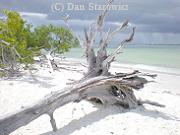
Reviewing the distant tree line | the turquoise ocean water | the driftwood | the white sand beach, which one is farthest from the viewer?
the turquoise ocean water

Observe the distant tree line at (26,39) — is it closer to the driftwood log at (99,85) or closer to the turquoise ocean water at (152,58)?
the turquoise ocean water at (152,58)

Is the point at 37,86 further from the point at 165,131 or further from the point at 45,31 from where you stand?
the point at 45,31

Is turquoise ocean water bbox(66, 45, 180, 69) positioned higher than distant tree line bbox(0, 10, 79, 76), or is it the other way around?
distant tree line bbox(0, 10, 79, 76)

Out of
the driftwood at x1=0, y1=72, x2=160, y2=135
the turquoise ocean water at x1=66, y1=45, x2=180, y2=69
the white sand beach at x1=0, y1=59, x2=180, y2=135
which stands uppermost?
the driftwood at x1=0, y1=72, x2=160, y2=135

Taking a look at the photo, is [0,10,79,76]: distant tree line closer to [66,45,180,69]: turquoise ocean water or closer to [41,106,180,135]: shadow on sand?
[66,45,180,69]: turquoise ocean water

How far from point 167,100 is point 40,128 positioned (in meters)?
3.59

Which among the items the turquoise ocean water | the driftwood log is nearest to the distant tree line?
the turquoise ocean water

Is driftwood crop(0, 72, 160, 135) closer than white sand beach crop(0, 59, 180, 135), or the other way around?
driftwood crop(0, 72, 160, 135)

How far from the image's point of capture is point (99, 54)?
18.9ft

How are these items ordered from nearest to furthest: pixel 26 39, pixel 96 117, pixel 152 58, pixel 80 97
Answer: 1. pixel 96 117
2. pixel 80 97
3. pixel 26 39
4. pixel 152 58

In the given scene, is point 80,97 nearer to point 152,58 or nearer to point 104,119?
point 104,119

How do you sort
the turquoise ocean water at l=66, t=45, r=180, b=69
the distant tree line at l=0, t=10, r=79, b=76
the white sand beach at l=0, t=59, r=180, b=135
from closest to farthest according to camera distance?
the white sand beach at l=0, t=59, r=180, b=135
the distant tree line at l=0, t=10, r=79, b=76
the turquoise ocean water at l=66, t=45, r=180, b=69

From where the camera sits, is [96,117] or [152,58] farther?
[152,58]

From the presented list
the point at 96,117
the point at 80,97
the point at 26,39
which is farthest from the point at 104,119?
Result: the point at 26,39
